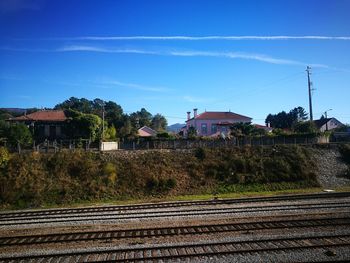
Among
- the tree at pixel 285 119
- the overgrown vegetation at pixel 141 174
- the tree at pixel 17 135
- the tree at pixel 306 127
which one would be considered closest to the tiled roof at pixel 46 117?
the tree at pixel 17 135

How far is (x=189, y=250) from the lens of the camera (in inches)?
551

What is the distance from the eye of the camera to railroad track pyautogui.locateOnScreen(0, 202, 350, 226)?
69.1ft

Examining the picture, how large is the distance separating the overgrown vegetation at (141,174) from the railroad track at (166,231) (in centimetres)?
1362

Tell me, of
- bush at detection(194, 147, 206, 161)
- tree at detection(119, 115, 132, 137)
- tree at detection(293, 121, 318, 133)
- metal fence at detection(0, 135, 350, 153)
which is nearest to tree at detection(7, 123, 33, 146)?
metal fence at detection(0, 135, 350, 153)

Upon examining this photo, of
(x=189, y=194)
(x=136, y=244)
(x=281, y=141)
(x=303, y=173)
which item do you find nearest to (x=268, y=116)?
(x=281, y=141)

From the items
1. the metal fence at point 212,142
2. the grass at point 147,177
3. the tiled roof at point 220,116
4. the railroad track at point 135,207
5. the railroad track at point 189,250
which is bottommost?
the railroad track at point 135,207

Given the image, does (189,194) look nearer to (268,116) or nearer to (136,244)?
(136,244)

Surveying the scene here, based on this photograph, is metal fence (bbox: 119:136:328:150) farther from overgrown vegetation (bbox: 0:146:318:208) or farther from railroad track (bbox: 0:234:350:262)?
railroad track (bbox: 0:234:350:262)

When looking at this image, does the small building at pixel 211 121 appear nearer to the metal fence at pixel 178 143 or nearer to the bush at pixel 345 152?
the metal fence at pixel 178 143

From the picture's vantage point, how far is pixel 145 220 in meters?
20.2

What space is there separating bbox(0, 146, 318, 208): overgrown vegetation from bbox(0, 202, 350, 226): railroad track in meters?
7.93

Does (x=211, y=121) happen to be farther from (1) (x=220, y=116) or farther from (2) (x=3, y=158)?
(2) (x=3, y=158)

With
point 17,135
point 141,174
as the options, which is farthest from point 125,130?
point 141,174

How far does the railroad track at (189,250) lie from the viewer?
1330cm
